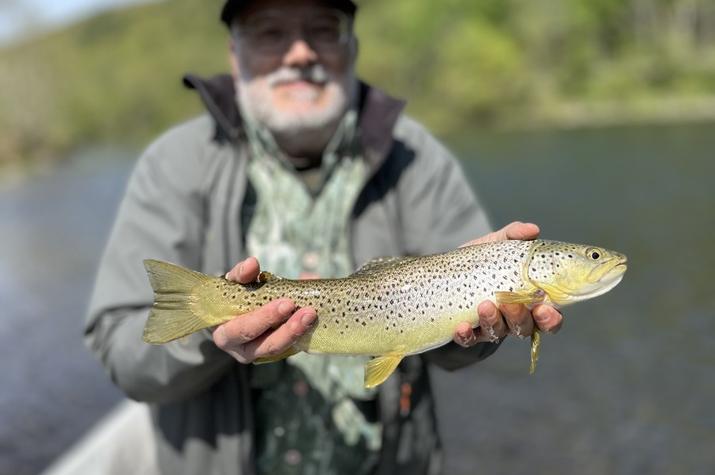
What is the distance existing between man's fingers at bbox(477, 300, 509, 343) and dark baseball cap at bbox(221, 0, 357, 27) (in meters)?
1.64

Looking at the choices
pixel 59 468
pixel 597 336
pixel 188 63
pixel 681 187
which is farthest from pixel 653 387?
pixel 188 63

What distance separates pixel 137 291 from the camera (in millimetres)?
3172

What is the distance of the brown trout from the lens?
8.73 ft

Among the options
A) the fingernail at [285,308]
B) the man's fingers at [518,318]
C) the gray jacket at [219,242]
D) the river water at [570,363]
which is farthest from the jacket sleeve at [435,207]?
the river water at [570,363]

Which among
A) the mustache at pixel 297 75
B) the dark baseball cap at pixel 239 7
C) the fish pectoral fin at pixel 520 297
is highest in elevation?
the dark baseball cap at pixel 239 7

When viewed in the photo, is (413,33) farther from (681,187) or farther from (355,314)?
(355,314)

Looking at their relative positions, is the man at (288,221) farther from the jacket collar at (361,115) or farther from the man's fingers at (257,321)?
the man's fingers at (257,321)

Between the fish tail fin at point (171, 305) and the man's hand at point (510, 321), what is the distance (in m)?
0.93

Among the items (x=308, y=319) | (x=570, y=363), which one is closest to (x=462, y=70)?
(x=570, y=363)

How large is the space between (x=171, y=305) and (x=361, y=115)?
1440mm

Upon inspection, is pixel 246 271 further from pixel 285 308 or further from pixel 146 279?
pixel 146 279

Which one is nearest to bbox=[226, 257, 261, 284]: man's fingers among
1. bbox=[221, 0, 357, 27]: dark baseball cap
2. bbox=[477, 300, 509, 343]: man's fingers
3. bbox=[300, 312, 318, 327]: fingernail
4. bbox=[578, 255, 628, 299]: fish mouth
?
bbox=[300, 312, 318, 327]: fingernail

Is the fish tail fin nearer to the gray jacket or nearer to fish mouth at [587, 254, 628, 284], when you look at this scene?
the gray jacket

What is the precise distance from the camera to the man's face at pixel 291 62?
132 inches
